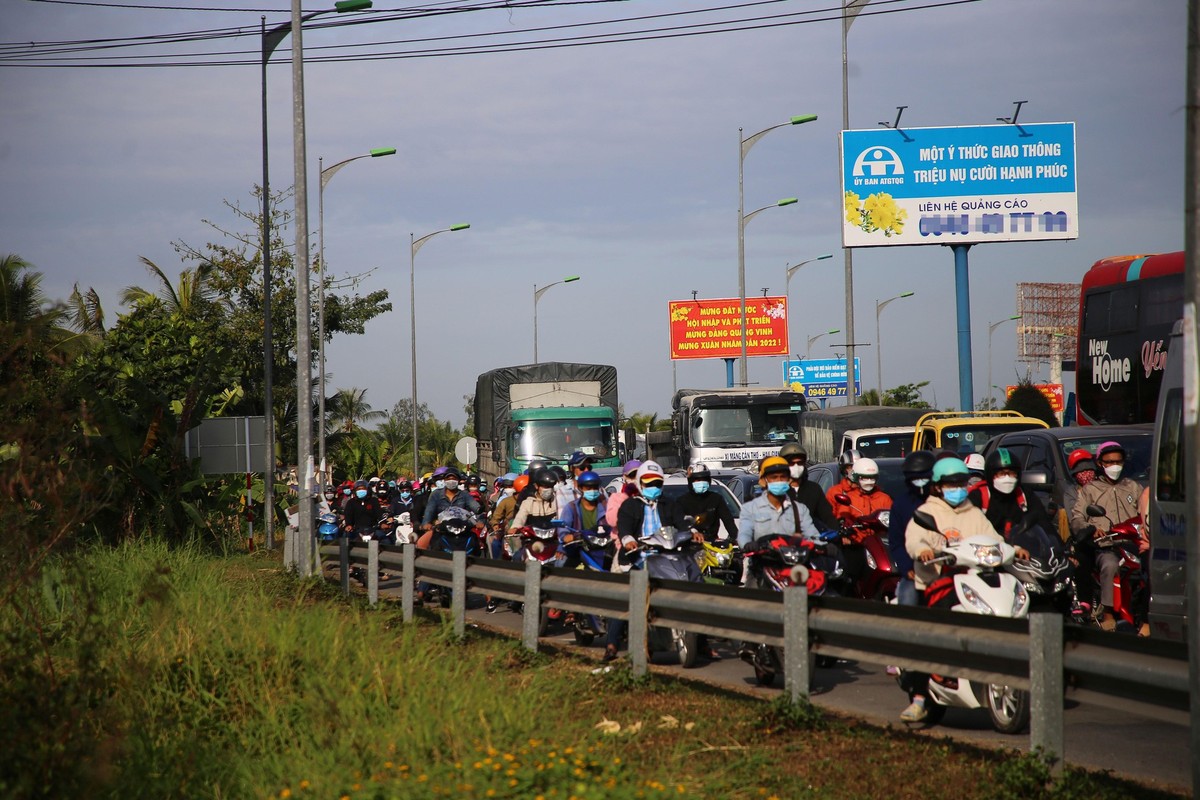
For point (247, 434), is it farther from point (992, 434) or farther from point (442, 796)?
point (442, 796)

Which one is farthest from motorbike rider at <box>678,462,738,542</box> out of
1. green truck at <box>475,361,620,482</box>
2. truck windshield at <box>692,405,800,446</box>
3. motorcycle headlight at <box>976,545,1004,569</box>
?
green truck at <box>475,361,620,482</box>

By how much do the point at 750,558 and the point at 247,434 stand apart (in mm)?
16098

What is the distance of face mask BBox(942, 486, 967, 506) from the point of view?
837cm

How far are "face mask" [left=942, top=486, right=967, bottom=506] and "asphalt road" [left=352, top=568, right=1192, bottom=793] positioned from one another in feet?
4.42

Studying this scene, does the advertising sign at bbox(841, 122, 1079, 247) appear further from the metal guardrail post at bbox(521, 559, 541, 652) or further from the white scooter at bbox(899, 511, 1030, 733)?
the white scooter at bbox(899, 511, 1030, 733)

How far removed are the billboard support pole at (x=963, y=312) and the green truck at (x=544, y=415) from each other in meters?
8.08

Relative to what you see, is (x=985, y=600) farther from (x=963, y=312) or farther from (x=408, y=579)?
(x=963, y=312)

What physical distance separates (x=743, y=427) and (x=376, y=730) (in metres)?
22.2

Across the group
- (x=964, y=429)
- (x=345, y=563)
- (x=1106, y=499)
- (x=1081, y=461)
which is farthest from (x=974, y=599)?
(x=345, y=563)

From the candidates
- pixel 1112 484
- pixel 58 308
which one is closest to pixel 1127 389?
pixel 1112 484

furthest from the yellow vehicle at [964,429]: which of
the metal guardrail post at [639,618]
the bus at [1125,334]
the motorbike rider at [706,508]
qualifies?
the metal guardrail post at [639,618]

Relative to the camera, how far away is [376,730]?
6648mm

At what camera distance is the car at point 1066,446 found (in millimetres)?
12648

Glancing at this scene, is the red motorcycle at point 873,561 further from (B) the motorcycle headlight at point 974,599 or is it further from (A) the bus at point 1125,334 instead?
(A) the bus at point 1125,334
